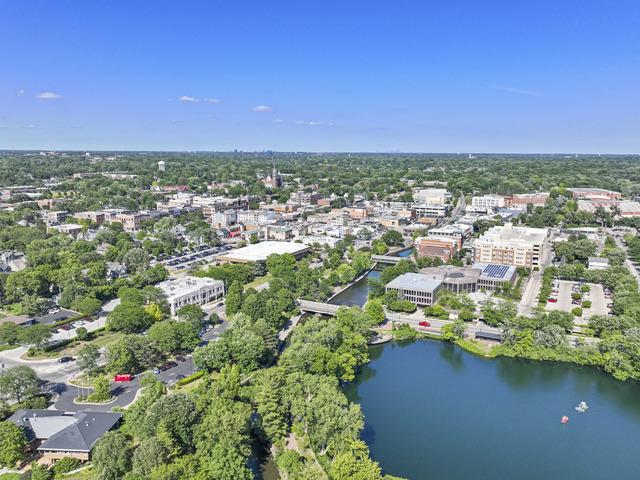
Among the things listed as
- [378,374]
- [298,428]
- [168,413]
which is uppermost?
[168,413]

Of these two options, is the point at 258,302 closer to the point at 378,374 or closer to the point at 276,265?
the point at 378,374

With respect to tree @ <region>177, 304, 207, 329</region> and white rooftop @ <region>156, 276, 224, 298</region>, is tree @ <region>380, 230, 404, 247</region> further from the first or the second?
tree @ <region>177, 304, 207, 329</region>

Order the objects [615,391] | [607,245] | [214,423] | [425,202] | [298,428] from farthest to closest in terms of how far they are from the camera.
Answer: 1. [425,202]
2. [607,245]
3. [615,391]
4. [298,428]
5. [214,423]

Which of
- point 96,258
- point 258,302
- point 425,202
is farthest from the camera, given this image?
point 425,202

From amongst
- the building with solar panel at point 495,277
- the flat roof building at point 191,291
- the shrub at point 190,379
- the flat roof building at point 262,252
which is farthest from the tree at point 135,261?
the building with solar panel at point 495,277

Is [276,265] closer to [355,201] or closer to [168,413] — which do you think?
[168,413]

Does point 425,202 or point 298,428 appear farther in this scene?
point 425,202

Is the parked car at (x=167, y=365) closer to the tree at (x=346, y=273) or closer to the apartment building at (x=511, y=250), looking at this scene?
the tree at (x=346, y=273)

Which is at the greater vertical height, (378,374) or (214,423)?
(214,423)

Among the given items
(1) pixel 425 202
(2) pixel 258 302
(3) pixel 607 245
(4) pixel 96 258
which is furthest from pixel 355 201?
(2) pixel 258 302

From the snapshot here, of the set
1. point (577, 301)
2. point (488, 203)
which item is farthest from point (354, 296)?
point (488, 203)
